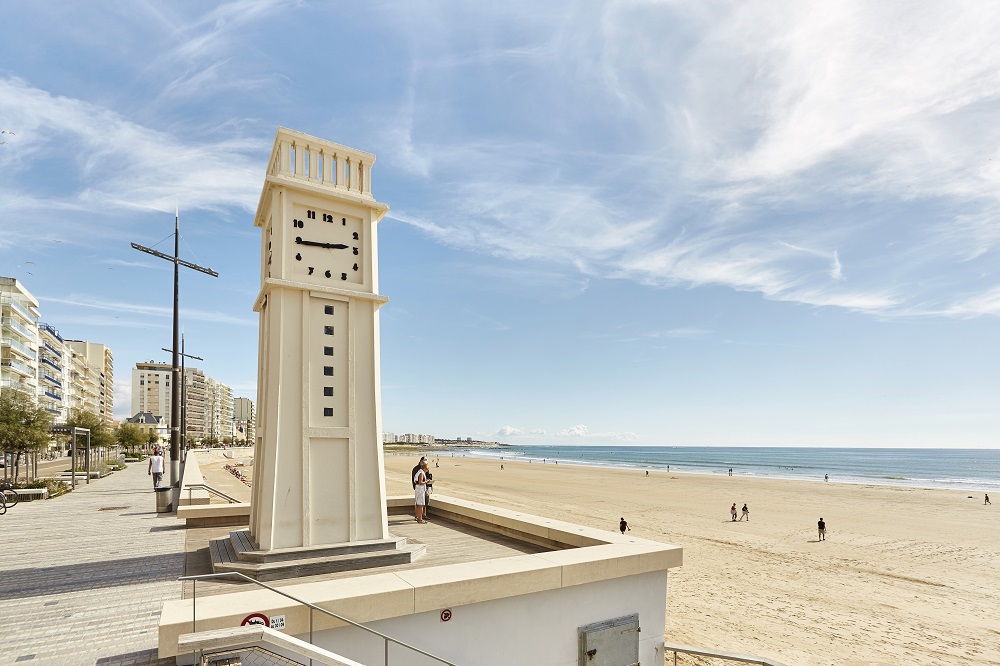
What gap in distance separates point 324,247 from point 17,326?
75381mm

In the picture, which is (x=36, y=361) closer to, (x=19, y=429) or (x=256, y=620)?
(x=19, y=429)

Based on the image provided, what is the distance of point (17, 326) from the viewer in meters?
63.9

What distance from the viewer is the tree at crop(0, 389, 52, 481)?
87.5ft

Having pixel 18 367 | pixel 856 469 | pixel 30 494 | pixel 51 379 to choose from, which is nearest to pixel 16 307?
pixel 18 367

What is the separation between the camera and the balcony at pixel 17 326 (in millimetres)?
61419

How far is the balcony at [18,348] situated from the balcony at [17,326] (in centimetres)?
152

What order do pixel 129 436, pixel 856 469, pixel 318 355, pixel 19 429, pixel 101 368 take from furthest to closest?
pixel 101 368 < pixel 856 469 < pixel 129 436 < pixel 19 429 < pixel 318 355

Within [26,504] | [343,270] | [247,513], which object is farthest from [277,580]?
[26,504]

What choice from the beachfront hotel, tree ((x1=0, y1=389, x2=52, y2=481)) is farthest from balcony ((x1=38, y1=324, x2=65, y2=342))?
tree ((x1=0, y1=389, x2=52, y2=481))

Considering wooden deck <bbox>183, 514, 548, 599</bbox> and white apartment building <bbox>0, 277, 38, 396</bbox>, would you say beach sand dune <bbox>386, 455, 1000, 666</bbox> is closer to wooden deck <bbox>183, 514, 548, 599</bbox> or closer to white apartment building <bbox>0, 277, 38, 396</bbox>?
wooden deck <bbox>183, 514, 548, 599</bbox>

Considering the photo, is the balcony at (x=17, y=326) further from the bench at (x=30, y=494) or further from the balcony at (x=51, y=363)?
the bench at (x=30, y=494)

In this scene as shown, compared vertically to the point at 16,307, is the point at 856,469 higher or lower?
lower

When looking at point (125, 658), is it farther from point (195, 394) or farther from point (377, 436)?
point (195, 394)

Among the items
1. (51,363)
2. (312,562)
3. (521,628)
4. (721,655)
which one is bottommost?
(721,655)
